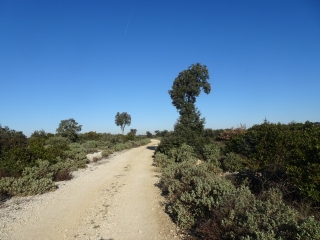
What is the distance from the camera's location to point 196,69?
22.8 m

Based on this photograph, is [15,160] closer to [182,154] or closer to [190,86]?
[182,154]

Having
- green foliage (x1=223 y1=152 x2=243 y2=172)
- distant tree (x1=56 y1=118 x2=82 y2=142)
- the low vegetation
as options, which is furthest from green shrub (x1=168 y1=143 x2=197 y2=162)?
distant tree (x1=56 y1=118 x2=82 y2=142)

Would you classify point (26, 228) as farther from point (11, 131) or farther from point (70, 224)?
point (11, 131)

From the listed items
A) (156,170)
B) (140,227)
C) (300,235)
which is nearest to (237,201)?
(300,235)

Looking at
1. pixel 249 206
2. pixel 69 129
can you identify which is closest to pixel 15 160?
pixel 249 206

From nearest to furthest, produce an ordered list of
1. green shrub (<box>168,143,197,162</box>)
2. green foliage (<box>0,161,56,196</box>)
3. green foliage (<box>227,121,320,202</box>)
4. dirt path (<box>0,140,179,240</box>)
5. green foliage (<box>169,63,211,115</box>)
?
green foliage (<box>227,121,320,202</box>) → dirt path (<box>0,140,179,240</box>) → green foliage (<box>0,161,56,196</box>) → green shrub (<box>168,143,197,162</box>) → green foliage (<box>169,63,211,115</box>)

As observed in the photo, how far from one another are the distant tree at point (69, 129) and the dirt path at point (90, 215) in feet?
95.2

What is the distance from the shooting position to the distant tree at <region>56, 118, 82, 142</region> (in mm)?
36188

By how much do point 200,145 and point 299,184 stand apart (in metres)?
11.8

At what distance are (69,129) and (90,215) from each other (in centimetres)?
3378

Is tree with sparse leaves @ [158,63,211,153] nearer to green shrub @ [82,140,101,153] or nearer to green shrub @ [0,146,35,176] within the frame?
green shrub @ [82,140,101,153]

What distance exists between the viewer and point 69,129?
121ft

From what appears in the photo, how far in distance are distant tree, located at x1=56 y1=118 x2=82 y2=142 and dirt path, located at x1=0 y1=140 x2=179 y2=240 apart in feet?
95.2

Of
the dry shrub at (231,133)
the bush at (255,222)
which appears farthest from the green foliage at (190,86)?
the bush at (255,222)
